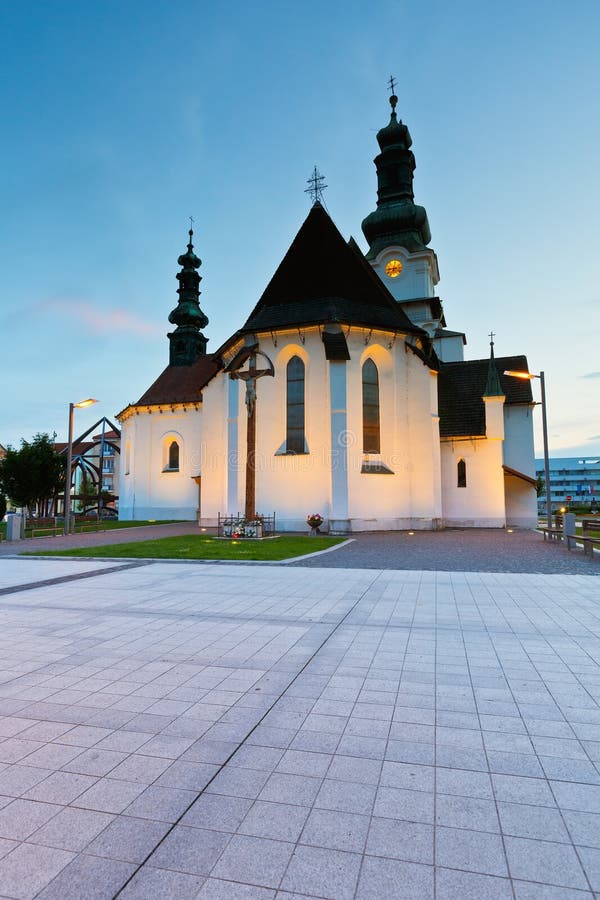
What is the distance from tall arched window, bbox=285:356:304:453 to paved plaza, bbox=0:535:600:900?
1748 cm

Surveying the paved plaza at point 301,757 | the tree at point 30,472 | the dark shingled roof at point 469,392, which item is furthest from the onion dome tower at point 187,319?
the paved plaza at point 301,757

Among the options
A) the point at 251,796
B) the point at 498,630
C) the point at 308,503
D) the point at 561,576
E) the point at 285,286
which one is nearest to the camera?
the point at 251,796

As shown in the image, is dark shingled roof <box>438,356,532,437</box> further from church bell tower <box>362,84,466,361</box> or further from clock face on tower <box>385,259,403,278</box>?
clock face on tower <box>385,259,403,278</box>

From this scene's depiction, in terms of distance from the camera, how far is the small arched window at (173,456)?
35.6m

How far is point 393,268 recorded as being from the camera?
1515 inches

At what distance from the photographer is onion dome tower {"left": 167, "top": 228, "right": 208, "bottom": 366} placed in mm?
39969

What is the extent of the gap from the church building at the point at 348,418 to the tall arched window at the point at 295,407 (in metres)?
0.05

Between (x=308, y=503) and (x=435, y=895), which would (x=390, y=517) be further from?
(x=435, y=895)

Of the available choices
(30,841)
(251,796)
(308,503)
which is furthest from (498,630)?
(308,503)

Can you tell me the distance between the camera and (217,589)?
9164 millimetres

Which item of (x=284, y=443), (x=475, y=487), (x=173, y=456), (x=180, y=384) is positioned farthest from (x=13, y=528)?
(x=475, y=487)

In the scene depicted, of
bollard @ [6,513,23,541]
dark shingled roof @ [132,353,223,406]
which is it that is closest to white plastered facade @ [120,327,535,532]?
dark shingled roof @ [132,353,223,406]

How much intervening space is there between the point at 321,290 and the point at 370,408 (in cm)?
625

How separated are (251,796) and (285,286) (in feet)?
83.9
